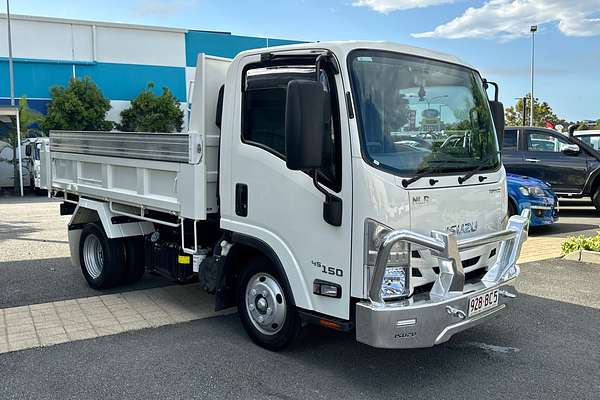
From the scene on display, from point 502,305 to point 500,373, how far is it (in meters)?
0.51

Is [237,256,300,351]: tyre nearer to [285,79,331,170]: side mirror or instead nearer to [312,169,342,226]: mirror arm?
[312,169,342,226]: mirror arm

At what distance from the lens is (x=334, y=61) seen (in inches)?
149

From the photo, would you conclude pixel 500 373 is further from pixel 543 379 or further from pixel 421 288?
pixel 421 288

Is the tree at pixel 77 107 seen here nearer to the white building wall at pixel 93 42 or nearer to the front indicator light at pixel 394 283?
the white building wall at pixel 93 42

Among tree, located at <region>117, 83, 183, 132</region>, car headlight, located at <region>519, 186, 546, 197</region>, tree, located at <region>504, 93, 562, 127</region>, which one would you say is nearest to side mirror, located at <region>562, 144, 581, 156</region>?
car headlight, located at <region>519, 186, 546, 197</region>

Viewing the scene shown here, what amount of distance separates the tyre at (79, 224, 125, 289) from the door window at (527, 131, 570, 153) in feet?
32.3

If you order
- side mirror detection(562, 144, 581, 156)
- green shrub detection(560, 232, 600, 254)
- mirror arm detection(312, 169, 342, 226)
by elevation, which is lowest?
green shrub detection(560, 232, 600, 254)

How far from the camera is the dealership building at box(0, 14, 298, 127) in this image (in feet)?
87.9

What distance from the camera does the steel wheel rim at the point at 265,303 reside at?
4355 mm

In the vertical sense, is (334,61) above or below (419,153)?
above

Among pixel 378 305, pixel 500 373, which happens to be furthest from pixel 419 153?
pixel 500 373

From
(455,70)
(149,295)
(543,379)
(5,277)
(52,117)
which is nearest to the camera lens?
(543,379)

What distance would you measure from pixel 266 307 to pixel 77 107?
74.9ft

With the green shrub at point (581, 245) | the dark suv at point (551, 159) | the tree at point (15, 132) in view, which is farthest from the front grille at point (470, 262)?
the tree at point (15, 132)
